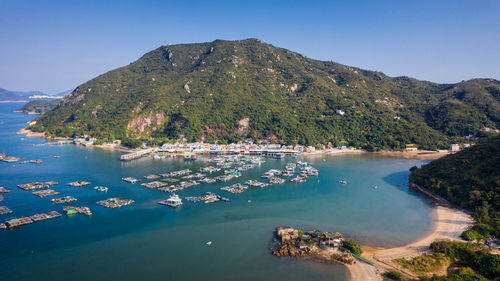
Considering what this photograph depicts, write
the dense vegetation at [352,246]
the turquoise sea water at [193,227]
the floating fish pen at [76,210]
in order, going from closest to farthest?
the turquoise sea water at [193,227], the dense vegetation at [352,246], the floating fish pen at [76,210]

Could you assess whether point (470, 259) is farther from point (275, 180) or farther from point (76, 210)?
point (76, 210)

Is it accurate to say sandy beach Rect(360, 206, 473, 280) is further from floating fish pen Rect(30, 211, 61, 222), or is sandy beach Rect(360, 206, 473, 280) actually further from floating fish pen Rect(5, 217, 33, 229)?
floating fish pen Rect(5, 217, 33, 229)

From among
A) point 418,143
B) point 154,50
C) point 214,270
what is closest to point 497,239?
point 214,270

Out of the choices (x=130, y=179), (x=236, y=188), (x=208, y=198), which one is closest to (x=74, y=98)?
(x=130, y=179)

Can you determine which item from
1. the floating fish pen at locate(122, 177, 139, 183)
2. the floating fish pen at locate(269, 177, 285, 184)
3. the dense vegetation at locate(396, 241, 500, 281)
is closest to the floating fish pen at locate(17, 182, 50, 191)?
the floating fish pen at locate(122, 177, 139, 183)

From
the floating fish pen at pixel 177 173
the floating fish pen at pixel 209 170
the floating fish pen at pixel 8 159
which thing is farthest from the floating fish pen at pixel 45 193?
the floating fish pen at pixel 8 159

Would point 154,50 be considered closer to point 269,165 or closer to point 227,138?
point 227,138

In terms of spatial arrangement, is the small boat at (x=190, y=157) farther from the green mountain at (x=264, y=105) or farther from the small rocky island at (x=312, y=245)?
the small rocky island at (x=312, y=245)

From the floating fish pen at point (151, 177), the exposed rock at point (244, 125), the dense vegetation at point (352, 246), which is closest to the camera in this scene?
the dense vegetation at point (352, 246)
